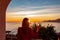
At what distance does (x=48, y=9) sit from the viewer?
16.6ft

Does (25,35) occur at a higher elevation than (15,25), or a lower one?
lower

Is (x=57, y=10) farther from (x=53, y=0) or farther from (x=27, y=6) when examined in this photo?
(x=27, y=6)

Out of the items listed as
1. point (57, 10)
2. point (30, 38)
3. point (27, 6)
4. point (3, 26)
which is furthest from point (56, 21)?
point (3, 26)

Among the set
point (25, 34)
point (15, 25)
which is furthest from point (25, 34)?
point (15, 25)

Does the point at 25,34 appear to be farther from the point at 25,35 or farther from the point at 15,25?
the point at 15,25

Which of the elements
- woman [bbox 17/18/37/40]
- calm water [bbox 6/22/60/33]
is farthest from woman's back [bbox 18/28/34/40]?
calm water [bbox 6/22/60/33]

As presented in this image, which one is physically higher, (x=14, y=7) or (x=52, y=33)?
(x=14, y=7)

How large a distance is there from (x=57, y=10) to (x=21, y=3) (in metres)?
0.92

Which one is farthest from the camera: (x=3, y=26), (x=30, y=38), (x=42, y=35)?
(x=42, y=35)

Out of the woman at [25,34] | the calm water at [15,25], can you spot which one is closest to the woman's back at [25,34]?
the woman at [25,34]

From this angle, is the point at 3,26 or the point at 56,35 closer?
the point at 3,26

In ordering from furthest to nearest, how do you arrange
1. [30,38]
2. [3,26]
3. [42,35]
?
[42,35], [30,38], [3,26]

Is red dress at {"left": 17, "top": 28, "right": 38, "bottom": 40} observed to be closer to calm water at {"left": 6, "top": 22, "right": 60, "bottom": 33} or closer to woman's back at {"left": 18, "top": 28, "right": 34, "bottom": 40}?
woman's back at {"left": 18, "top": 28, "right": 34, "bottom": 40}

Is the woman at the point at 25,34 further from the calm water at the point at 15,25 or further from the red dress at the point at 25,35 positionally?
the calm water at the point at 15,25
